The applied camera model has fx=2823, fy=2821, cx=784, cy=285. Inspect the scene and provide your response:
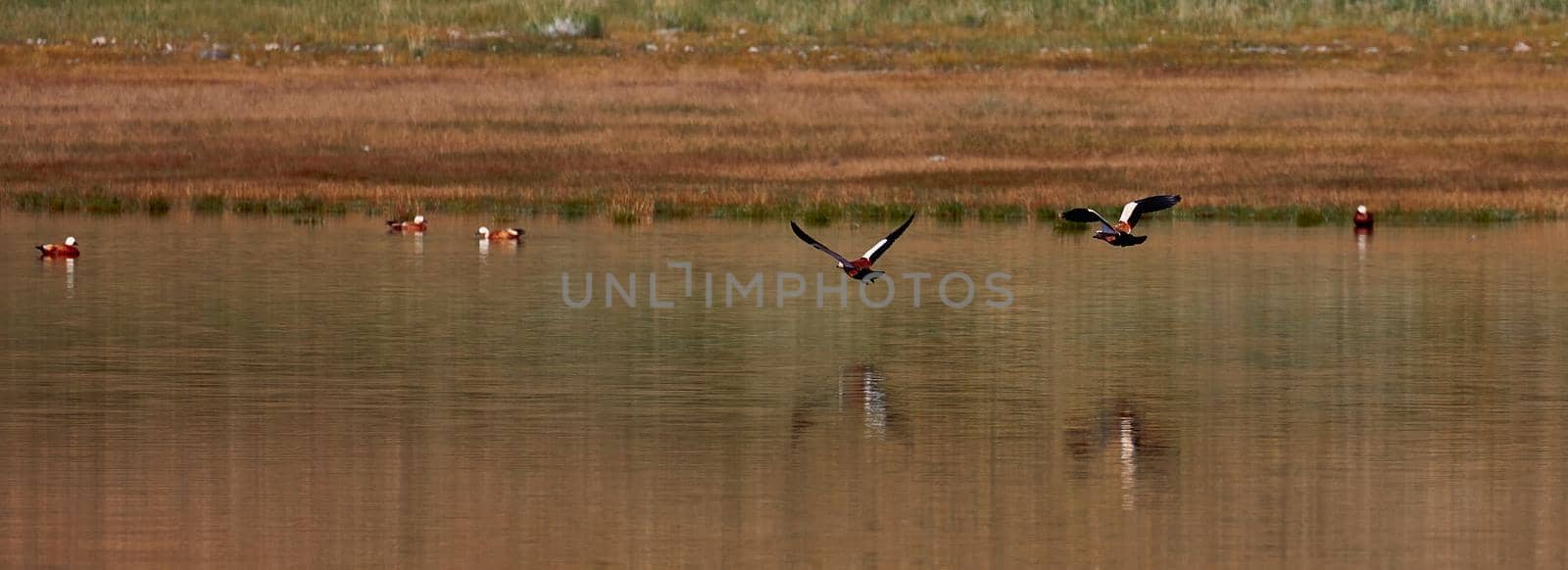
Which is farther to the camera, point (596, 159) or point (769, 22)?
point (769, 22)

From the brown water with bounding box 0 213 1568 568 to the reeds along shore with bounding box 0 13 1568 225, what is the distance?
10.6 m

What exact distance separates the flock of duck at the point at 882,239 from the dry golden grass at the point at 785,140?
4.30 meters

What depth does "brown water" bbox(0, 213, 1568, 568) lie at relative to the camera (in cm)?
1470

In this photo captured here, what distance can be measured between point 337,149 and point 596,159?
4592 mm

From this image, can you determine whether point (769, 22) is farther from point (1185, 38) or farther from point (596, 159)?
point (596, 159)

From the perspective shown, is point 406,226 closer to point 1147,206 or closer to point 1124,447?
point 1147,206

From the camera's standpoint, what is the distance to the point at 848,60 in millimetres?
73250

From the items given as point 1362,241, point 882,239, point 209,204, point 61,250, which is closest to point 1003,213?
point 1362,241

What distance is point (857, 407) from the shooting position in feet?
65.7

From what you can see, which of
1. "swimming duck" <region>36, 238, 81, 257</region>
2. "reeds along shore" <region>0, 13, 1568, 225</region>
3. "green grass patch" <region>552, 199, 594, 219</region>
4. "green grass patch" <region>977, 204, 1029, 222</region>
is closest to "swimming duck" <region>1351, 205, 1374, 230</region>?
"reeds along shore" <region>0, 13, 1568, 225</region>

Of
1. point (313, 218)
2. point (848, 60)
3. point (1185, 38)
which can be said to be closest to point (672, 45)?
point (848, 60)

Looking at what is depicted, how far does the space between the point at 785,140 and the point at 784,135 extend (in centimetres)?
89

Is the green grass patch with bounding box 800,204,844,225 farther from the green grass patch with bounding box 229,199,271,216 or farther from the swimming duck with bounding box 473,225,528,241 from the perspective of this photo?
the green grass patch with bounding box 229,199,271,216

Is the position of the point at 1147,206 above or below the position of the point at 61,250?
above
